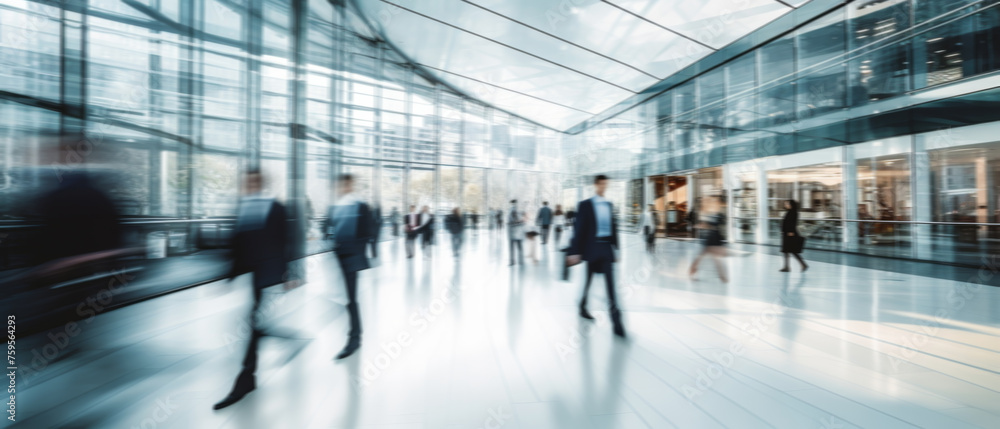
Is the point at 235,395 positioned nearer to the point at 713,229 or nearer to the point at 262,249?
the point at 262,249

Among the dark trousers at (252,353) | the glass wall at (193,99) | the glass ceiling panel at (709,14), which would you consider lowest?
the dark trousers at (252,353)

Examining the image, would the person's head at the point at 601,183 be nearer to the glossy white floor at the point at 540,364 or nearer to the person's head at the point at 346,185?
the glossy white floor at the point at 540,364

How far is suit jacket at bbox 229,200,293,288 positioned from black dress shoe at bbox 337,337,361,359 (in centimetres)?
89

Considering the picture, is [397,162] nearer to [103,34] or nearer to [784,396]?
[103,34]

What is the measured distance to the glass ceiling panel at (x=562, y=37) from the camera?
10914mm

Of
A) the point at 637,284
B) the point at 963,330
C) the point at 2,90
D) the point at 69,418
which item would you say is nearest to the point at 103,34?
the point at 2,90

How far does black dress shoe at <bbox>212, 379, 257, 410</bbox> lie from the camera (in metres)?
2.73

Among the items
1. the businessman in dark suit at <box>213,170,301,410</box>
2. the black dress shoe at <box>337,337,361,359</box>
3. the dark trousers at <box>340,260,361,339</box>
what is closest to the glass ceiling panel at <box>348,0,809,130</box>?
the dark trousers at <box>340,260,361,339</box>

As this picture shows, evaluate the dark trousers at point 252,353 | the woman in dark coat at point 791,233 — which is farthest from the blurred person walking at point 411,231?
the woman in dark coat at point 791,233

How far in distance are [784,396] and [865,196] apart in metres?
11.7

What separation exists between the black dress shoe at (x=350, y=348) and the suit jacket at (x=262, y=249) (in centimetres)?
89

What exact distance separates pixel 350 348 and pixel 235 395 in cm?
106

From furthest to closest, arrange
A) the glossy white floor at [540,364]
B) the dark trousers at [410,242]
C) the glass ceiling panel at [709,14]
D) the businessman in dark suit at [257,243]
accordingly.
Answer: the dark trousers at [410,242] < the glass ceiling panel at [709,14] < the businessman in dark suit at [257,243] < the glossy white floor at [540,364]

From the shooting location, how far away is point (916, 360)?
366 centimetres
